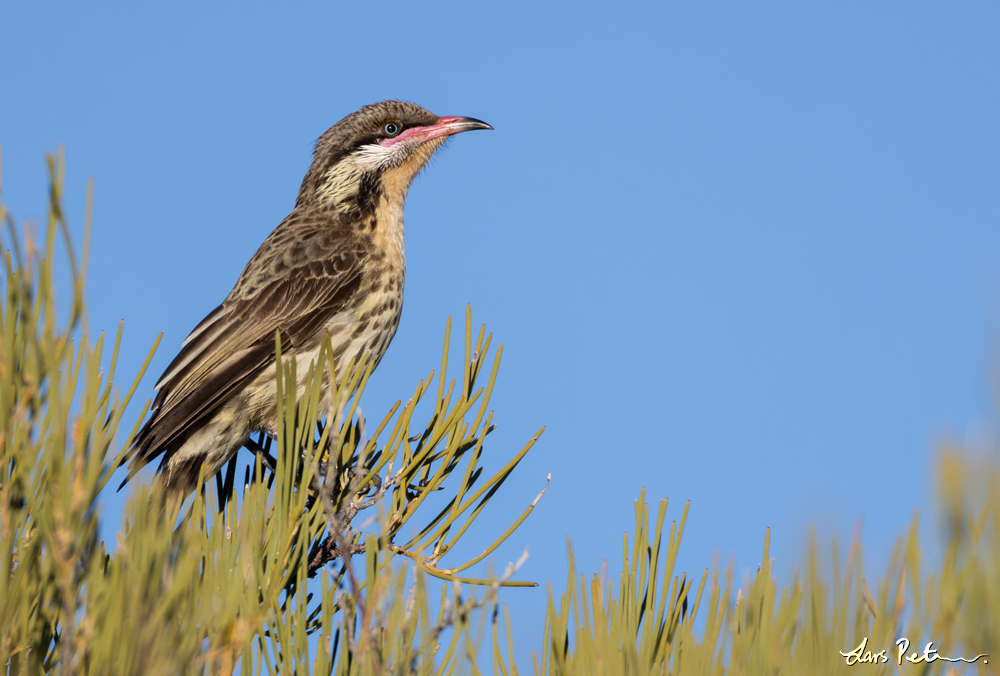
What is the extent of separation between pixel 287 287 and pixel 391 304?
2.46 ft

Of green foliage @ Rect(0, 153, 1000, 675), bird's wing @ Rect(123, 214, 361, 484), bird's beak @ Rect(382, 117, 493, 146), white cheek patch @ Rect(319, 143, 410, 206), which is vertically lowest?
green foliage @ Rect(0, 153, 1000, 675)

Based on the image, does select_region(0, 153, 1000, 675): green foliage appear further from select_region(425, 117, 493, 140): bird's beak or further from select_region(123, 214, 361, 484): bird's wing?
select_region(425, 117, 493, 140): bird's beak

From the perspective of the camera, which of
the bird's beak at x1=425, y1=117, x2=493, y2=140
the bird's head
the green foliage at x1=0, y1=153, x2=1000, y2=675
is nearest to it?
the green foliage at x1=0, y1=153, x2=1000, y2=675

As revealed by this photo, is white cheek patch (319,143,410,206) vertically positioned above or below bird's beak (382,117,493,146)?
below

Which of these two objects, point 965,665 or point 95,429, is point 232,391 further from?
point 965,665

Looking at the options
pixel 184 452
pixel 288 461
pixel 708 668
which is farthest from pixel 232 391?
pixel 708 668

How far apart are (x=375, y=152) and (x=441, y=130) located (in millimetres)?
596

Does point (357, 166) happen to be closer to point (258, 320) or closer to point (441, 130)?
point (441, 130)

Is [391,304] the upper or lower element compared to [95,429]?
upper

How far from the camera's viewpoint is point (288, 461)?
225 centimetres

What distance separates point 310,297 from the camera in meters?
6.10

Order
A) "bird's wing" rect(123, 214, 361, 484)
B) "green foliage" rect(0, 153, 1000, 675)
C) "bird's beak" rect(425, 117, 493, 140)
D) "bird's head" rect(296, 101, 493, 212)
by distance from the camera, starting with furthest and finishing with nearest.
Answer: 1. "bird's beak" rect(425, 117, 493, 140)
2. "bird's head" rect(296, 101, 493, 212)
3. "bird's wing" rect(123, 214, 361, 484)
4. "green foliage" rect(0, 153, 1000, 675)

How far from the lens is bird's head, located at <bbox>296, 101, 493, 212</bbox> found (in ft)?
23.7

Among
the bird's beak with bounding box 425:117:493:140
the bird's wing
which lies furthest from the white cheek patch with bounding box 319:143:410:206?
the bird's wing
